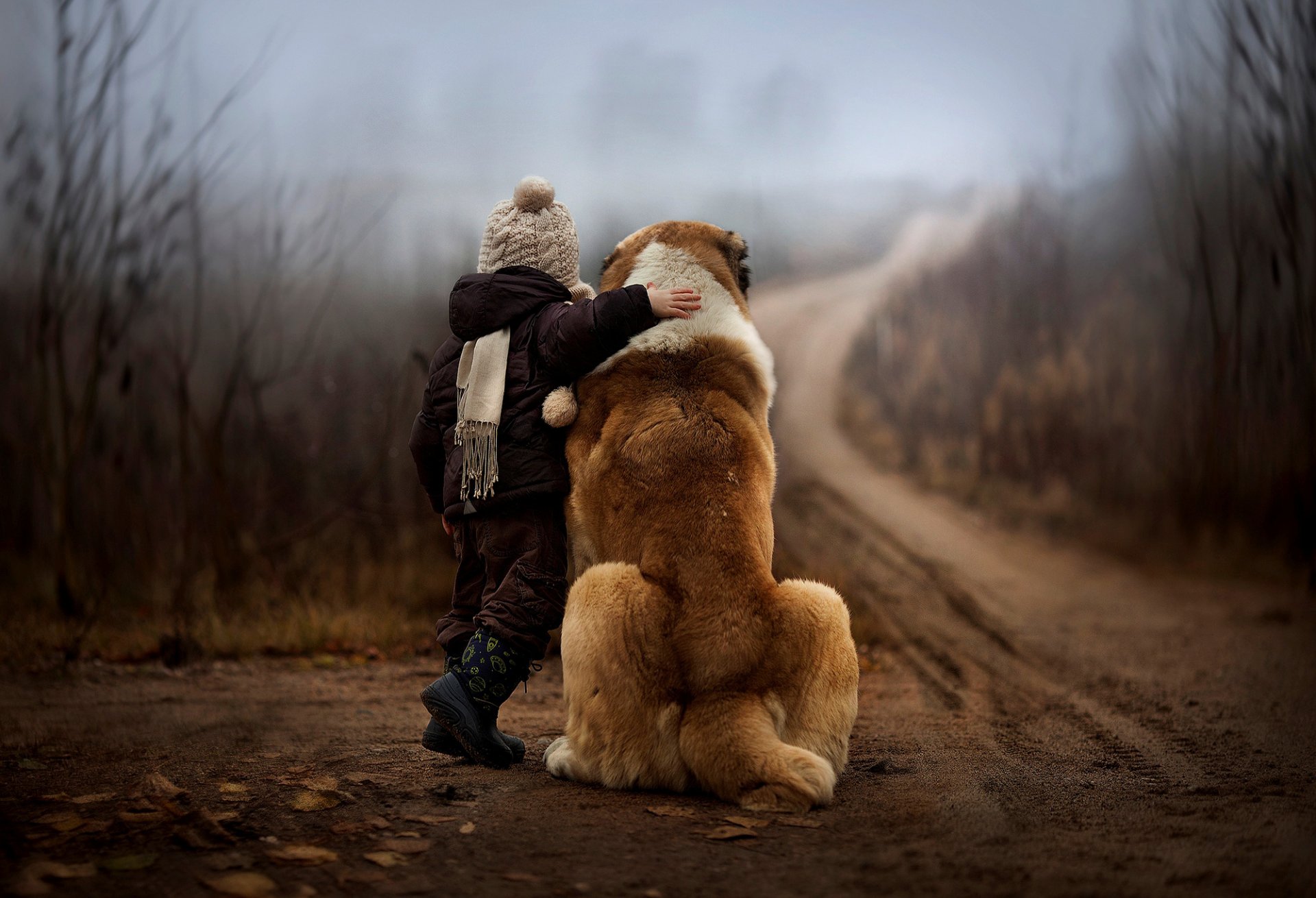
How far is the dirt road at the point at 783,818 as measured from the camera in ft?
7.47

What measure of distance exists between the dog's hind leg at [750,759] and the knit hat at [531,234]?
1536 mm

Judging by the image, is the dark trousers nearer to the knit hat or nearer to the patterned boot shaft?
the patterned boot shaft

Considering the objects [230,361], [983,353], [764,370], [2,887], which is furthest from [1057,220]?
[2,887]

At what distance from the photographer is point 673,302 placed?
122 inches

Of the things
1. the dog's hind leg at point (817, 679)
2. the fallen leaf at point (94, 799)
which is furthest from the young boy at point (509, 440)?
the fallen leaf at point (94, 799)

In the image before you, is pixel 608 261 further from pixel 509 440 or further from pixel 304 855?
pixel 304 855

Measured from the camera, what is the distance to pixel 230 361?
733 cm

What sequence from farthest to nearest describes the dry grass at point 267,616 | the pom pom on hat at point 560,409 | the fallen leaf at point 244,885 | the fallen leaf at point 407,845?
the dry grass at point 267,616, the pom pom on hat at point 560,409, the fallen leaf at point 407,845, the fallen leaf at point 244,885

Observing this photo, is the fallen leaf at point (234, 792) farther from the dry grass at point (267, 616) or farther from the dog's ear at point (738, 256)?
the dry grass at point (267, 616)

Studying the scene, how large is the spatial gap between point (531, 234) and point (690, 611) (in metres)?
1.46

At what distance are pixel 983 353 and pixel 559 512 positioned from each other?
13.2m

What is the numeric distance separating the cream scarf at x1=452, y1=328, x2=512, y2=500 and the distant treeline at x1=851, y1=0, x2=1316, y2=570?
7082 mm

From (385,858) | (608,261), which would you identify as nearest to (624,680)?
(385,858)

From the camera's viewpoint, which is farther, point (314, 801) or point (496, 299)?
point (496, 299)
